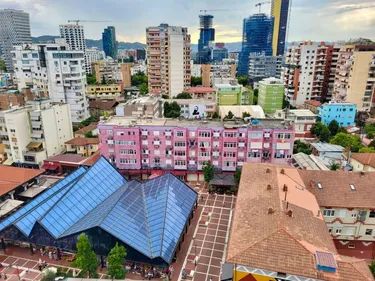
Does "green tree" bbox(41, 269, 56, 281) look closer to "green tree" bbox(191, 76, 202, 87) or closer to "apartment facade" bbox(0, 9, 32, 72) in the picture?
"green tree" bbox(191, 76, 202, 87)

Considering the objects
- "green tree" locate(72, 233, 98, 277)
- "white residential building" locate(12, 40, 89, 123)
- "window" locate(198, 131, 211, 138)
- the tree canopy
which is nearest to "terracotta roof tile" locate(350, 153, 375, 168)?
"window" locate(198, 131, 211, 138)

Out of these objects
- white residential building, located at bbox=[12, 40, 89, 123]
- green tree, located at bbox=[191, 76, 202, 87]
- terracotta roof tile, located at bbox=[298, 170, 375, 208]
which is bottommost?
terracotta roof tile, located at bbox=[298, 170, 375, 208]

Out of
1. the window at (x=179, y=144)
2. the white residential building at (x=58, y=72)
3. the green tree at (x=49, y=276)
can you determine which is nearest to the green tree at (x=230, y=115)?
the window at (x=179, y=144)

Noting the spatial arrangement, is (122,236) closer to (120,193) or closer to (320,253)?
(120,193)

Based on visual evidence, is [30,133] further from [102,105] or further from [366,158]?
[366,158]

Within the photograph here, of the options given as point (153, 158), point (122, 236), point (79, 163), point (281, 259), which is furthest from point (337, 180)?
point (79, 163)

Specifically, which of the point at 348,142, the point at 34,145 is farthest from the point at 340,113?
the point at 34,145

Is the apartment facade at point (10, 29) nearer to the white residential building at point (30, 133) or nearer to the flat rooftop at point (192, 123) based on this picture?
the white residential building at point (30, 133)
